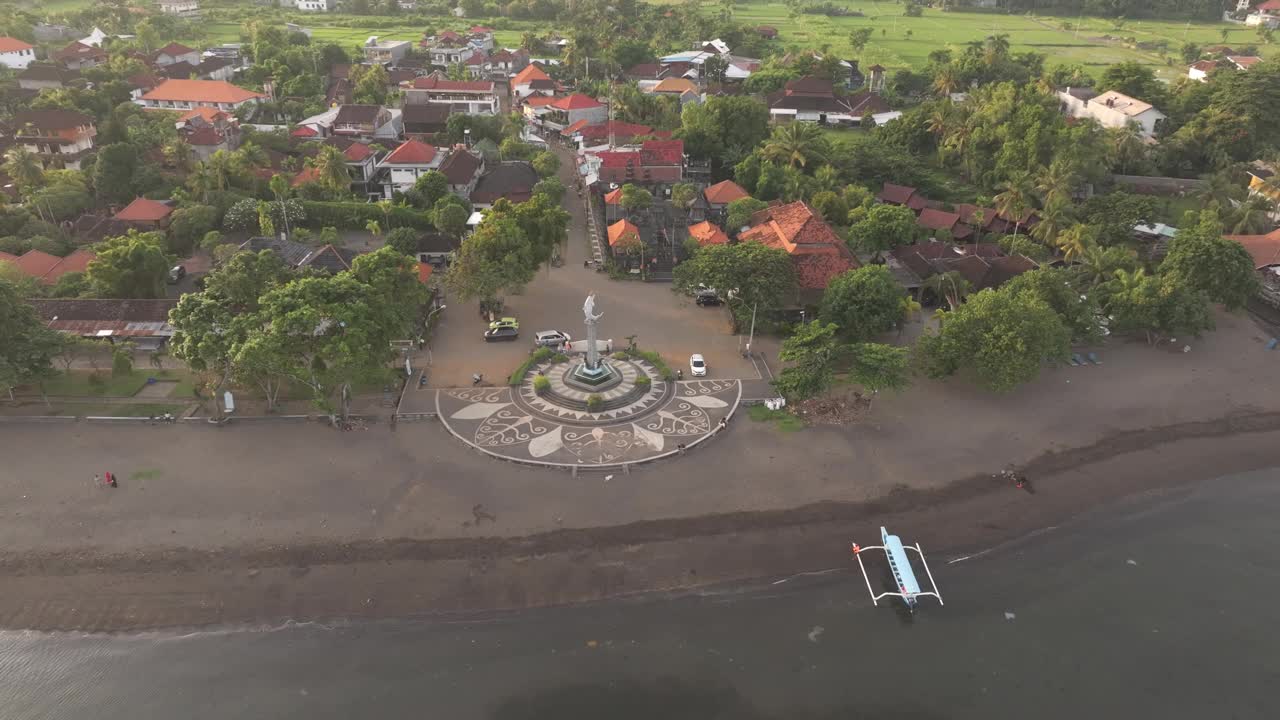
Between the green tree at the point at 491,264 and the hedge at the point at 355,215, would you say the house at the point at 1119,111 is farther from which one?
the hedge at the point at 355,215

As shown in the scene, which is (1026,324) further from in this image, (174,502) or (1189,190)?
(1189,190)

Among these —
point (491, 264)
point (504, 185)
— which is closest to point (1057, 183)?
point (491, 264)

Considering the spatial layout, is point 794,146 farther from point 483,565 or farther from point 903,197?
point 483,565

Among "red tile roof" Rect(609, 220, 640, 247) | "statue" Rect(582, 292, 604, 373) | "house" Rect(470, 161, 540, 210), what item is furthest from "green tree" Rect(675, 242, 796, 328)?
"house" Rect(470, 161, 540, 210)

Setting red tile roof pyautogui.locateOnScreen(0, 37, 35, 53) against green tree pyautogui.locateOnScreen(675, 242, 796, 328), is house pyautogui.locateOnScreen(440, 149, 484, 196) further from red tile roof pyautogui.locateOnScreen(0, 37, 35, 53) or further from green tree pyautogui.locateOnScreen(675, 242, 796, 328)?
red tile roof pyautogui.locateOnScreen(0, 37, 35, 53)

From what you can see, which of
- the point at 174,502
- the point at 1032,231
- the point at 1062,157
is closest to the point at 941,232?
the point at 1032,231
